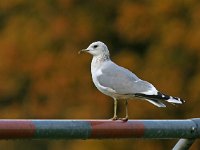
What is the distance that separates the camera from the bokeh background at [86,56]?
15164 mm

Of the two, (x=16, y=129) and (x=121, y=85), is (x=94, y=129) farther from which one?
(x=121, y=85)

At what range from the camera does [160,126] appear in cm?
324

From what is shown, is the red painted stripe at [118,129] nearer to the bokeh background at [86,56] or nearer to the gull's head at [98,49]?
the gull's head at [98,49]

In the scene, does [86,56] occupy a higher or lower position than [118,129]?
lower

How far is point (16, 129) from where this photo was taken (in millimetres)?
3021

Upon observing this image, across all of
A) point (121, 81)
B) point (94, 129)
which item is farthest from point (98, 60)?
point (94, 129)

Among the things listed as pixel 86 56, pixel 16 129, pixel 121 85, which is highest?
pixel 16 129

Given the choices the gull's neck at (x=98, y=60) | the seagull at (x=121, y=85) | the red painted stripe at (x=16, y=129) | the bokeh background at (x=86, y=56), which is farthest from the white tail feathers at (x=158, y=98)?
the bokeh background at (x=86, y=56)

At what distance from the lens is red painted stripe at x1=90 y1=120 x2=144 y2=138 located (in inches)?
125

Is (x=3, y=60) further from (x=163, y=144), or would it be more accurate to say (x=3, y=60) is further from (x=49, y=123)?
(x=49, y=123)

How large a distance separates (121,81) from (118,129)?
1.20 meters

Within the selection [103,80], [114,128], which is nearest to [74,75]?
[103,80]

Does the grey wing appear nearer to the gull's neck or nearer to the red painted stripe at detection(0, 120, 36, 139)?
the gull's neck

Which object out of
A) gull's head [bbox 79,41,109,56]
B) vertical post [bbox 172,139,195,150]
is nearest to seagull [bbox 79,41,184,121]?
gull's head [bbox 79,41,109,56]
